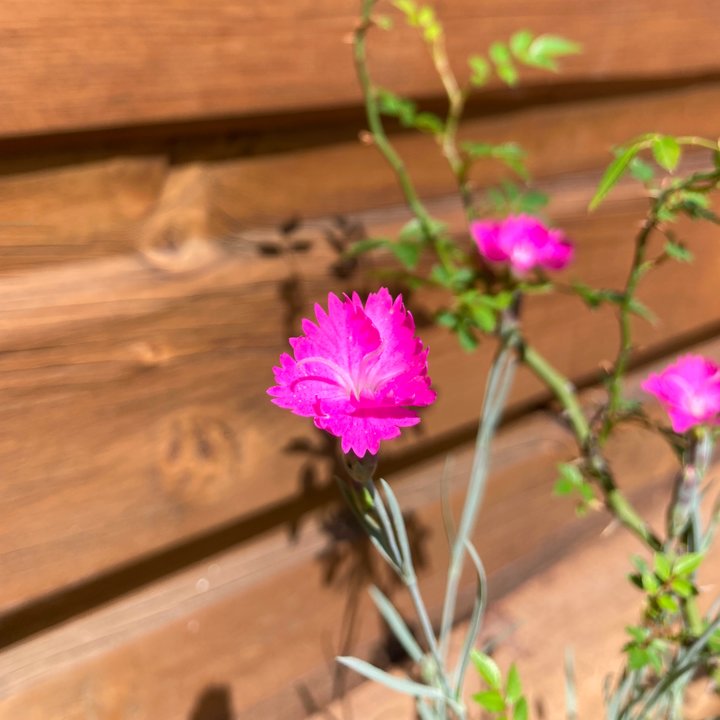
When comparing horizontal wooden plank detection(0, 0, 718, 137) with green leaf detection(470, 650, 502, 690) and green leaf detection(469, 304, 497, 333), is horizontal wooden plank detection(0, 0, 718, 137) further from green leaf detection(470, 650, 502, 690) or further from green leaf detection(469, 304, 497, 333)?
green leaf detection(470, 650, 502, 690)

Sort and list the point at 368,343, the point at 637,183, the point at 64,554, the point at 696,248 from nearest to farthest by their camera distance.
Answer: the point at 368,343, the point at 64,554, the point at 637,183, the point at 696,248

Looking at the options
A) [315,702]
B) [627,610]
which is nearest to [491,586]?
[627,610]

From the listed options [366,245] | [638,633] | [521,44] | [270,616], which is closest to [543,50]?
[521,44]

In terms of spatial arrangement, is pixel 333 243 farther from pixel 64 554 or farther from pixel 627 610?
pixel 627 610

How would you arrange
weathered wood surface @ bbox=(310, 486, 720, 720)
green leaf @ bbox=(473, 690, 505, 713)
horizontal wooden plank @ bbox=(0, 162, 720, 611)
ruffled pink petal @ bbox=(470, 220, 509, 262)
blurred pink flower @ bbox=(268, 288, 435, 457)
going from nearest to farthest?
1. blurred pink flower @ bbox=(268, 288, 435, 457)
2. green leaf @ bbox=(473, 690, 505, 713)
3. horizontal wooden plank @ bbox=(0, 162, 720, 611)
4. ruffled pink petal @ bbox=(470, 220, 509, 262)
5. weathered wood surface @ bbox=(310, 486, 720, 720)

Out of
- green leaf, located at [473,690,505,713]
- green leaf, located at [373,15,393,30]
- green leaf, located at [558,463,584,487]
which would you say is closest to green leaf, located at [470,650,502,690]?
green leaf, located at [473,690,505,713]

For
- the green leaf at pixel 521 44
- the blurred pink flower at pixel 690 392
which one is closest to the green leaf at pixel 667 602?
the blurred pink flower at pixel 690 392
